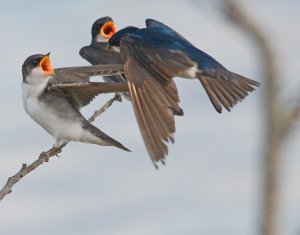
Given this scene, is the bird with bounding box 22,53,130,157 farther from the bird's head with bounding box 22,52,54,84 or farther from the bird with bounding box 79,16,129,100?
the bird with bounding box 79,16,129,100

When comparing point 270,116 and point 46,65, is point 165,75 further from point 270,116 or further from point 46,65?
point 270,116

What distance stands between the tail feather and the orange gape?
64 centimetres

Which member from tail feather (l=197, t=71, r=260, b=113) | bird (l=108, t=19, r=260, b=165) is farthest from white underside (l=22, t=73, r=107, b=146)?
tail feather (l=197, t=71, r=260, b=113)

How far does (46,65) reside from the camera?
3.41 m

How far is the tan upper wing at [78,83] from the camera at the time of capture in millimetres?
2961

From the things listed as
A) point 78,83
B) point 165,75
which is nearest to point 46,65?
point 78,83

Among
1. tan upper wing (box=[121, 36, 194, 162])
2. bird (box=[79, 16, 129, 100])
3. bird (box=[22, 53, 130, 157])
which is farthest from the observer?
bird (box=[79, 16, 129, 100])

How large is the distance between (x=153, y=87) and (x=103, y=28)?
281 cm

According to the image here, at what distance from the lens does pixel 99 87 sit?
275cm

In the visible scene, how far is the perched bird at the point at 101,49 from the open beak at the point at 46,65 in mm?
555

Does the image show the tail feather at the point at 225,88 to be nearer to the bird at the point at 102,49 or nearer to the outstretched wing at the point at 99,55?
the bird at the point at 102,49

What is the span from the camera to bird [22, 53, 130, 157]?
3107mm

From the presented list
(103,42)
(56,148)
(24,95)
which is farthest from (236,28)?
(103,42)

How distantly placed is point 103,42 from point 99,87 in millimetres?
2435
